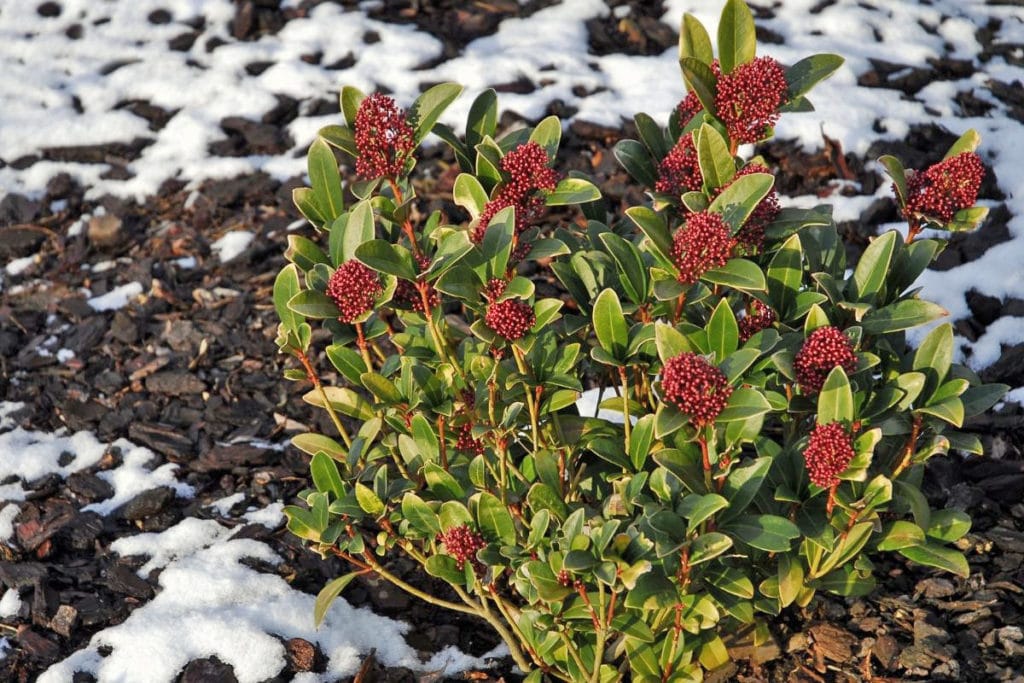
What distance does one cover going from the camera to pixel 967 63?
196 inches

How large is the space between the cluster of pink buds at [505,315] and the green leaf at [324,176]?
508 mm

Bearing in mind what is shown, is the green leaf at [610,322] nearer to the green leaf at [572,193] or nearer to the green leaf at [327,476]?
the green leaf at [572,193]

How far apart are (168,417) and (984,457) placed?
2.81 m

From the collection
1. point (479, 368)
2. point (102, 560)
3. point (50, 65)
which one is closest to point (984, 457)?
point (479, 368)

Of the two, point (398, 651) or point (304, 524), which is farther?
point (398, 651)

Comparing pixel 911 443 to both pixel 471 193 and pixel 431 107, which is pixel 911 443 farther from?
pixel 431 107

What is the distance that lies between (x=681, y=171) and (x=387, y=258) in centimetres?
74

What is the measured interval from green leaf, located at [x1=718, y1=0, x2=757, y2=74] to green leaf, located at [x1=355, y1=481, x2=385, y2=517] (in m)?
1.30

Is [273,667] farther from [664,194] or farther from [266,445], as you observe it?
[664,194]

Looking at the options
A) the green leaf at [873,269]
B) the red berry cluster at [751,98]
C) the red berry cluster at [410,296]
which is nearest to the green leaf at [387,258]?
the red berry cluster at [410,296]

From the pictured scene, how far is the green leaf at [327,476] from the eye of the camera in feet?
8.32

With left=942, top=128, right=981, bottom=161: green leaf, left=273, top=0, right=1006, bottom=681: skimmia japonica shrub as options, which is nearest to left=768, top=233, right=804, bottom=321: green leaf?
left=273, top=0, right=1006, bottom=681: skimmia japonica shrub

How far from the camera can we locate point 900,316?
90.0 inches

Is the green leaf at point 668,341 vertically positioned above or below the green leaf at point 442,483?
above
